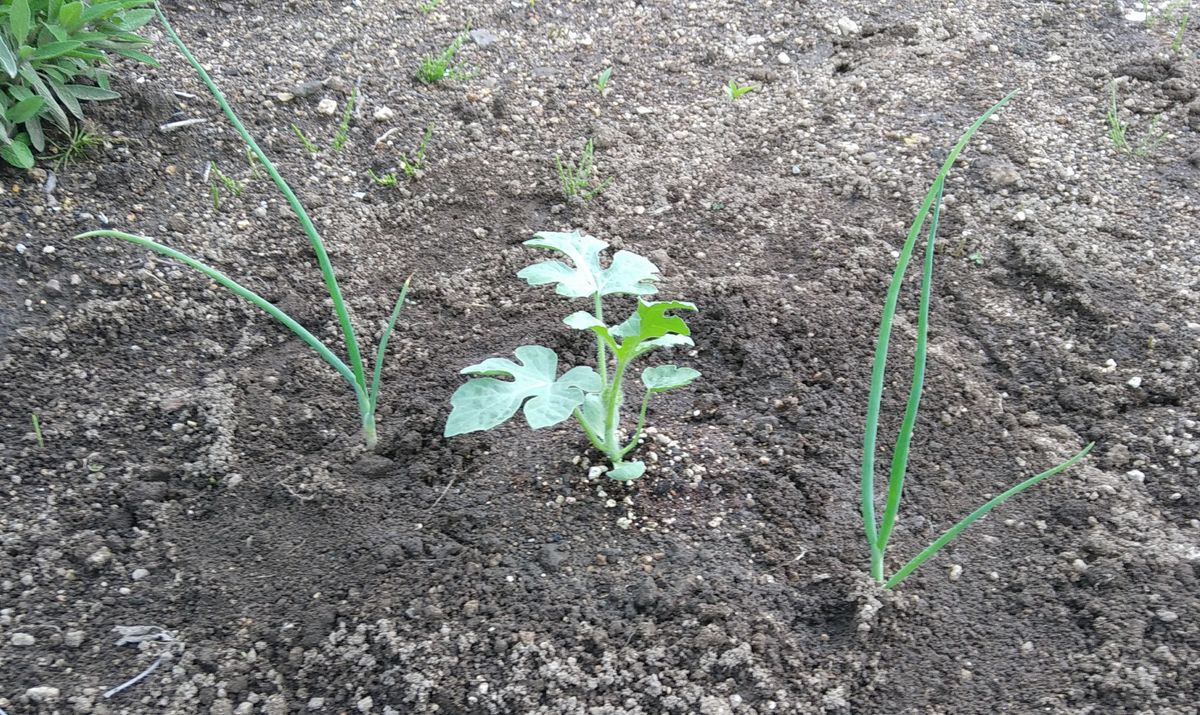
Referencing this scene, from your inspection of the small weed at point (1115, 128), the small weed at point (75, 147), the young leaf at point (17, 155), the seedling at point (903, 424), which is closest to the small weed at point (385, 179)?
the small weed at point (75, 147)

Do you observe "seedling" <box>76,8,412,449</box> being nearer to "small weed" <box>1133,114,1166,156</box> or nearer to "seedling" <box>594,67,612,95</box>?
"seedling" <box>594,67,612,95</box>

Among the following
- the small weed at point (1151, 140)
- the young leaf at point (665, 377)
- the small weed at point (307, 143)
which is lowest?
the young leaf at point (665, 377)

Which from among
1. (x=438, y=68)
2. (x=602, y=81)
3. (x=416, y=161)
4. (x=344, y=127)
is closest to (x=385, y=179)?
(x=416, y=161)

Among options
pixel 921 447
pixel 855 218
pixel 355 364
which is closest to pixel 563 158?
pixel 855 218

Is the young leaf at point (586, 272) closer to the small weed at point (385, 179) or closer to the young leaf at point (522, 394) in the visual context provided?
the young leaf at point (522, 394)

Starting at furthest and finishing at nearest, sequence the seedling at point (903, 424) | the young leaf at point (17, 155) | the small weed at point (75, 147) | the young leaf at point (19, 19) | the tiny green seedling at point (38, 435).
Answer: the small weed at point (75, 147) → the young leaf at point (17, 155) → the young leaf at point (19, 19) → the tiny green seedling at point (38, 435) → the seedling at point (903, 424)

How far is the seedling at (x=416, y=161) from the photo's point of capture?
2391mm

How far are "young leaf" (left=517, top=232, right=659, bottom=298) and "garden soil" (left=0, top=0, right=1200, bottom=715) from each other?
15.0 inches

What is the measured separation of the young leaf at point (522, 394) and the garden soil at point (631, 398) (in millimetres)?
284

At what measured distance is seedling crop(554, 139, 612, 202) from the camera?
2326mm

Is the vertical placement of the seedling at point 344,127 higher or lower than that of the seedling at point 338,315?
higher

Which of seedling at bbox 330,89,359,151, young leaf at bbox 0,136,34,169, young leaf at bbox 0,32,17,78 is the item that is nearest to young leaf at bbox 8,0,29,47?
young leaf at bbox 0,32,17,78

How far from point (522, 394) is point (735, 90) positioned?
1578 mm

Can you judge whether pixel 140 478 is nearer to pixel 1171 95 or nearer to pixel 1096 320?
pixel 1096 320
